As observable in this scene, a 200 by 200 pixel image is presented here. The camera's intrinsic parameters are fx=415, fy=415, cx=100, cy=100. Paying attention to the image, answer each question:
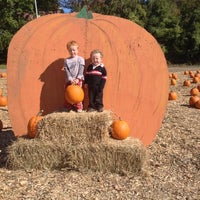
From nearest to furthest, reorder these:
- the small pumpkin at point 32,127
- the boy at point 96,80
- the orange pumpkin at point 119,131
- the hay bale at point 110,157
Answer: the hay bale at point 110,157 → the orange pumpkin at point 119,131 → the small pumpkin at point 32,127 → the boy at point 96,80

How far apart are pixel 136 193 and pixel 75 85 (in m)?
1.90

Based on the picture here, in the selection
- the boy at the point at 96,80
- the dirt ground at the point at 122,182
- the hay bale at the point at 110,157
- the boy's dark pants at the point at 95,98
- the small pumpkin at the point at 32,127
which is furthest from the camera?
the boy's dark pants at the point at 95,98

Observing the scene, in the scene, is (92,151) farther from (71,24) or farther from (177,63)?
(177,63)

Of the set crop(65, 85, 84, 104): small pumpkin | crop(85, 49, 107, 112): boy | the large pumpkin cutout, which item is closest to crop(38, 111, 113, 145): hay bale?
crop(65, 85, 84, 104): small pumpkin

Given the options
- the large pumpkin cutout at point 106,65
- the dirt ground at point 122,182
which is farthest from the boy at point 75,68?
the dirt ground at point 122,182

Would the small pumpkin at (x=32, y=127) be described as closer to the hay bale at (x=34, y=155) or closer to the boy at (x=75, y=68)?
the hay bale at (x=34, y=155)

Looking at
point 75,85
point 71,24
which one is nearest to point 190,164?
point 75,85

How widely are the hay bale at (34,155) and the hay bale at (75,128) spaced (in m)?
0.13

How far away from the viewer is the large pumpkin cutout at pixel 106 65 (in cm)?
646

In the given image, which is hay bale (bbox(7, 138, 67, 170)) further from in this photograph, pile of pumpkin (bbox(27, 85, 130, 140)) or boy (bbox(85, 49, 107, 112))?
boy (bbox(85, 49, 107, 112))

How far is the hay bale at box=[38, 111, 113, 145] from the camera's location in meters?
5.63

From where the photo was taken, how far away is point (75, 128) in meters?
5.65

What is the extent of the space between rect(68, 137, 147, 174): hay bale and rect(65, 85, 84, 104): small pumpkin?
2.45ft

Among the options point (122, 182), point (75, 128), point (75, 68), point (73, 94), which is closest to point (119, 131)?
point (75, 128)
